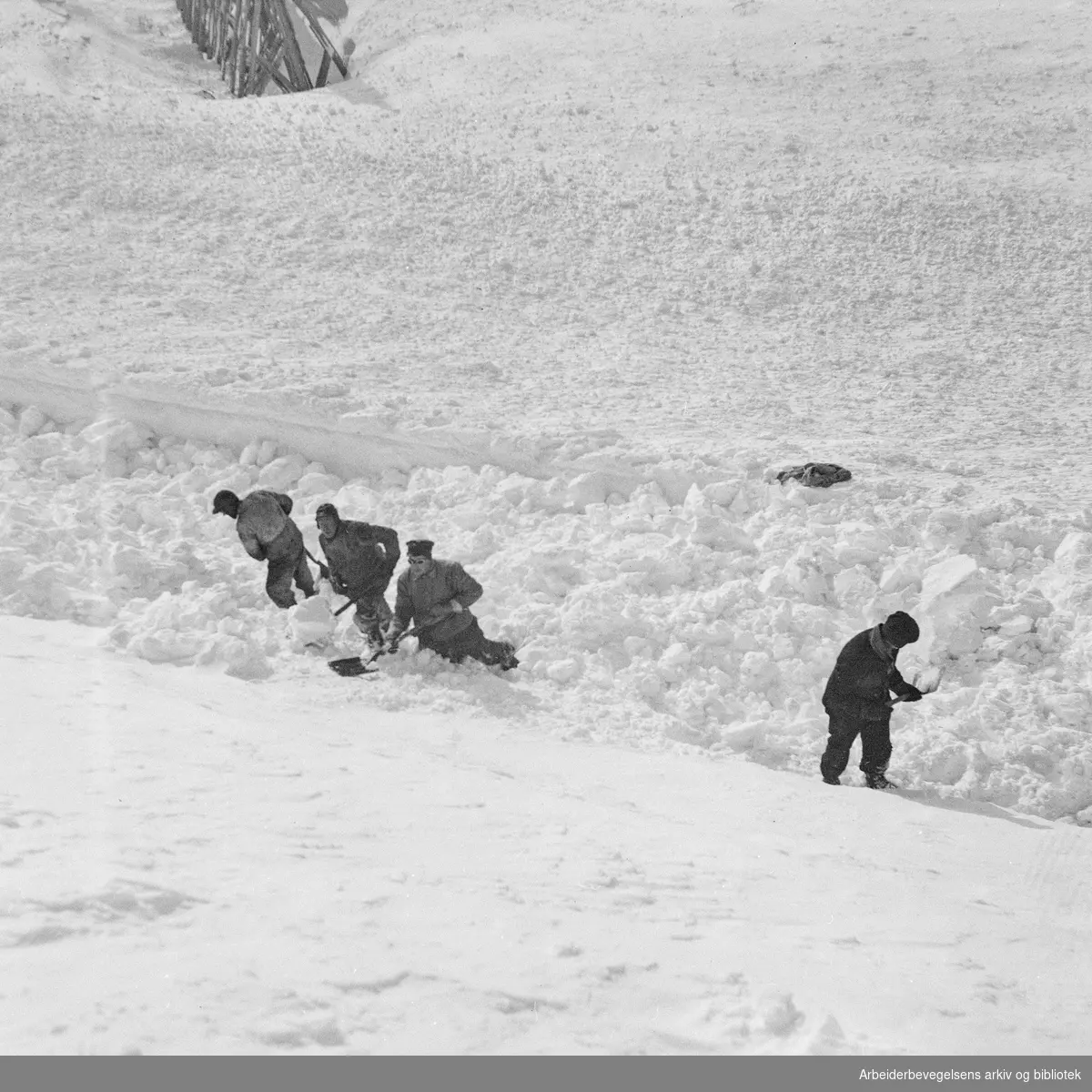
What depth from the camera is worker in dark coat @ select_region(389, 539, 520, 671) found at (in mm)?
7285

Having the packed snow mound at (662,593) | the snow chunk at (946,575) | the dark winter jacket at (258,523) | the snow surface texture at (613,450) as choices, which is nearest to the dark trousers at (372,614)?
the snow surface texture at (613,450)

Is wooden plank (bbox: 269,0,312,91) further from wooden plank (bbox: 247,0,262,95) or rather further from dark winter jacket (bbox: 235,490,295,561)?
dark winter jacket (bbox: 235,490,295,561)

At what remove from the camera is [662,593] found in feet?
26.3

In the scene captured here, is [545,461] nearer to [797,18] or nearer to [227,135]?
[227,135]

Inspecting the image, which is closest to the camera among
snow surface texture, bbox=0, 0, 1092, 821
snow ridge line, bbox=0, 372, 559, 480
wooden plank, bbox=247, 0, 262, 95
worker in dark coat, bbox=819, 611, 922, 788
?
worker in dark coat, bbox=819, 611, 922, 788

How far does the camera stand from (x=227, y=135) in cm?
1566

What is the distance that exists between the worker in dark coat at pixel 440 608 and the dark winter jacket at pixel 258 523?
3.48 ft

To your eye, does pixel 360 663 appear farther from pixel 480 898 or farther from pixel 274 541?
pixel 480 898

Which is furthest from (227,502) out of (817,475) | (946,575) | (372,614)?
(946,575)

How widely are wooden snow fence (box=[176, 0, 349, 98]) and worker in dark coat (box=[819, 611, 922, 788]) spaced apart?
15187 mm

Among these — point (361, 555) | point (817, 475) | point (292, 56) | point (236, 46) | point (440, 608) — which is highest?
point (236, 46)

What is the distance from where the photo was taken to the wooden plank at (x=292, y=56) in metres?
18.3

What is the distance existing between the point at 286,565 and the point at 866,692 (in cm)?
384

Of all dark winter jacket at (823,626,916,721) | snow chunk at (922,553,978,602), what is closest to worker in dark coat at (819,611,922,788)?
dark winter jacket at (823,626,916,721)
